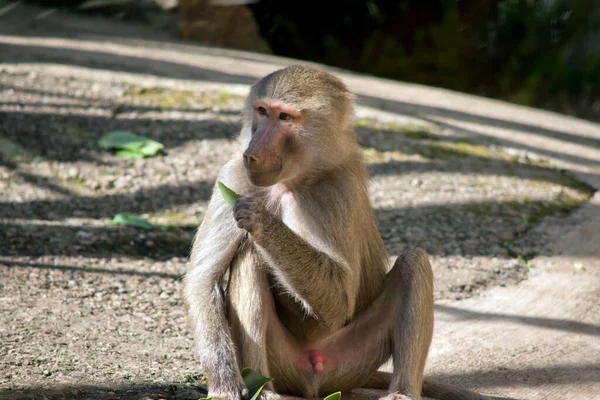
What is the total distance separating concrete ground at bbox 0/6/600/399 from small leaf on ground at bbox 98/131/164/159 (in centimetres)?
126

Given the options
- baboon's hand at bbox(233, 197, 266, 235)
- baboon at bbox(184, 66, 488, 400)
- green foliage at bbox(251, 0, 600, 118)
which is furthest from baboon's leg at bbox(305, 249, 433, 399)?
green foliage at bbox(251, 0, 600, 118)

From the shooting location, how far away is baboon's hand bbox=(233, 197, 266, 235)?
3301mm

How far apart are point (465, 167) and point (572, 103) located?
7.09m

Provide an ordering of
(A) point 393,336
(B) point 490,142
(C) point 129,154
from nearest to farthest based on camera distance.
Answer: (A) point 393,336, (C) point 129,154, (B) point 490,142

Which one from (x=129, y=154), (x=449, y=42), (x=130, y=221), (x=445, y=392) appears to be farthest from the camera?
(x=449, y=42)

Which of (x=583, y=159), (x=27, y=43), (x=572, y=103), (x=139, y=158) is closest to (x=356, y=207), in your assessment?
(x=139, y=158)

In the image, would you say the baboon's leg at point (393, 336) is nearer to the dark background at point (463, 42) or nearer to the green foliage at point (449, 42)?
the dark background at point (463, 42)

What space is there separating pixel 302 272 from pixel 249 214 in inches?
14.8

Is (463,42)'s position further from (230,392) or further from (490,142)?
(230,392)

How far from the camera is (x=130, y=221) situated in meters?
5.88

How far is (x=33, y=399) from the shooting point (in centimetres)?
335

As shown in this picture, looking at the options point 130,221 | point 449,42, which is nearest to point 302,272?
point 130,221

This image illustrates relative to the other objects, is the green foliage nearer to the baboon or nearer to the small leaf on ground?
the small leaf on ground

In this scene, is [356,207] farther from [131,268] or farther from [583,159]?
[583,159]
